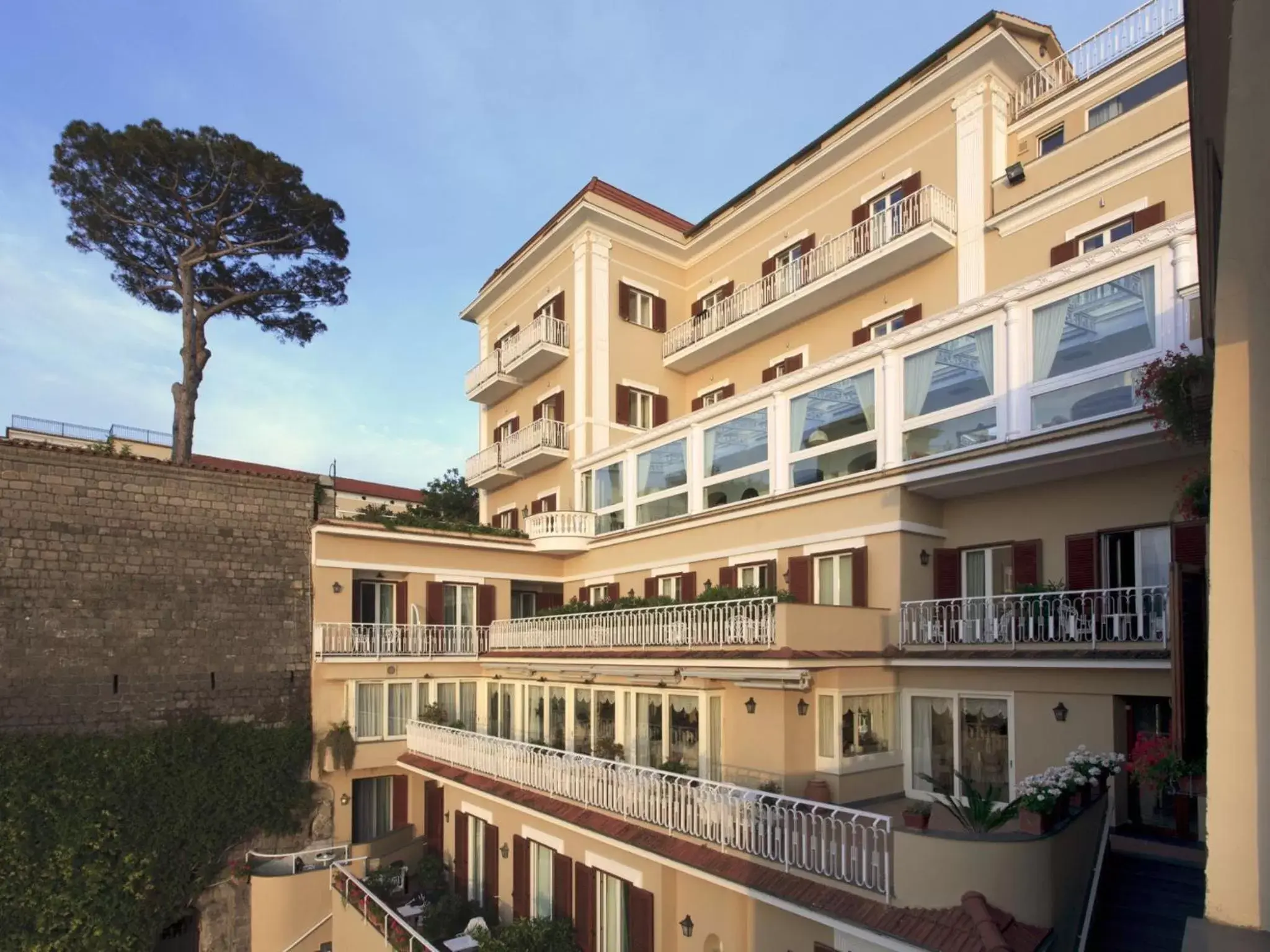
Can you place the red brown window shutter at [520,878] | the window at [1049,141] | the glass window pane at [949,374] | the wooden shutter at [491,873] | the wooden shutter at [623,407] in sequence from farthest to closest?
the wooden shutter at [623,407]
the window at [1049,141]
the wooden shutter at [491,873]
the red brown window shutter at [520,878]
the glass window pane at [949,374]

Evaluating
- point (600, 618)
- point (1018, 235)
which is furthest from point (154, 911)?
point (1018, 235)

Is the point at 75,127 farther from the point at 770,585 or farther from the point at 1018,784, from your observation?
the point at 1018,784

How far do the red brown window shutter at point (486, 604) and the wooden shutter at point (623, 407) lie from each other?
20.3 feet

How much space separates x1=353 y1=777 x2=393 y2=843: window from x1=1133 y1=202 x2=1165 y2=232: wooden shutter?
66.3ft

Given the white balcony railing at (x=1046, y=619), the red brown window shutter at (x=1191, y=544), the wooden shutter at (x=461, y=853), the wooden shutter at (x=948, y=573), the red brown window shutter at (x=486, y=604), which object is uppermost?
the red brown window shutter at (x=1191, y=544)

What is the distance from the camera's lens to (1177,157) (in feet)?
44.4

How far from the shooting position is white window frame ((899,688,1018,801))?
11094 mm

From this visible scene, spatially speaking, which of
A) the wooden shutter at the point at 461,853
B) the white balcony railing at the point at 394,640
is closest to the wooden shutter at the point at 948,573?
the wooden shutter at the point at 461,853

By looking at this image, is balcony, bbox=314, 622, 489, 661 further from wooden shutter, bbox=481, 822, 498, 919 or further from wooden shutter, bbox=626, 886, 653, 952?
wooden shutter, bbox=626, 886, 653, 952

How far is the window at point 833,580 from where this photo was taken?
1370 centimetres

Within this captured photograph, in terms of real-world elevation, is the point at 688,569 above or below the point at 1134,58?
below

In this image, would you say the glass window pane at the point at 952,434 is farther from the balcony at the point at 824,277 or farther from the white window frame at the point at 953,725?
the balcony at the point at 824,277

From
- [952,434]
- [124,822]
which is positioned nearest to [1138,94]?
[952,434]

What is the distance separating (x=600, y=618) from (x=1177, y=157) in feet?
44.2
